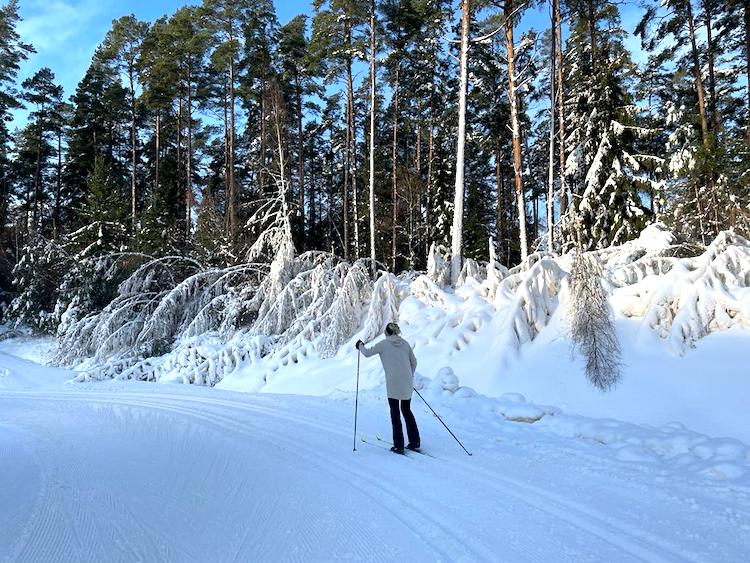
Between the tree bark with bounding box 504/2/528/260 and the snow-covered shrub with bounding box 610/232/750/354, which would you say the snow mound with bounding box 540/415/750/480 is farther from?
the tree bark with bounding box 504/2/528/260

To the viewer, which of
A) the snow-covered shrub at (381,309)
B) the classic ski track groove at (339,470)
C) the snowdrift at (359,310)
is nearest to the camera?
the classic ski track groove at (339,470)

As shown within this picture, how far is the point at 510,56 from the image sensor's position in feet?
41.4

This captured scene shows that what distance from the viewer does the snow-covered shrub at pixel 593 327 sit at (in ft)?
23.7

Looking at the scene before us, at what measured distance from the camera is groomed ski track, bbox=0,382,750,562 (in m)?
3.02

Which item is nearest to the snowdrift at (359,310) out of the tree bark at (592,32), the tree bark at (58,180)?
the tree bark at (592,32)

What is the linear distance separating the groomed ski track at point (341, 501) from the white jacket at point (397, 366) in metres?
0.70

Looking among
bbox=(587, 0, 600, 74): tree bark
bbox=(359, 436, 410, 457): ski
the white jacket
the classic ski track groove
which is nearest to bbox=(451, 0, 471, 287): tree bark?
bbox=(587, 0, 600, 74): tree bark

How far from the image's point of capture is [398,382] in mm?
5453

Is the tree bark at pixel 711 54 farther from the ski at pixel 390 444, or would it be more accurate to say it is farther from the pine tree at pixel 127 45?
the pine tree at pixel 127 45

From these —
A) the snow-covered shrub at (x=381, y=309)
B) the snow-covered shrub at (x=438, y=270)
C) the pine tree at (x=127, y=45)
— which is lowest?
the snow-covered shrub at (x=381, y=309)

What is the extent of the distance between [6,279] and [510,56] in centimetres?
2400

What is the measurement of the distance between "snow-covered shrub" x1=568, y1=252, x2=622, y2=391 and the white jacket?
3.22m

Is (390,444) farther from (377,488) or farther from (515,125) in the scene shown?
(515,125)

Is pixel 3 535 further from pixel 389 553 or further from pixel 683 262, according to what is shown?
pixel 683 262
